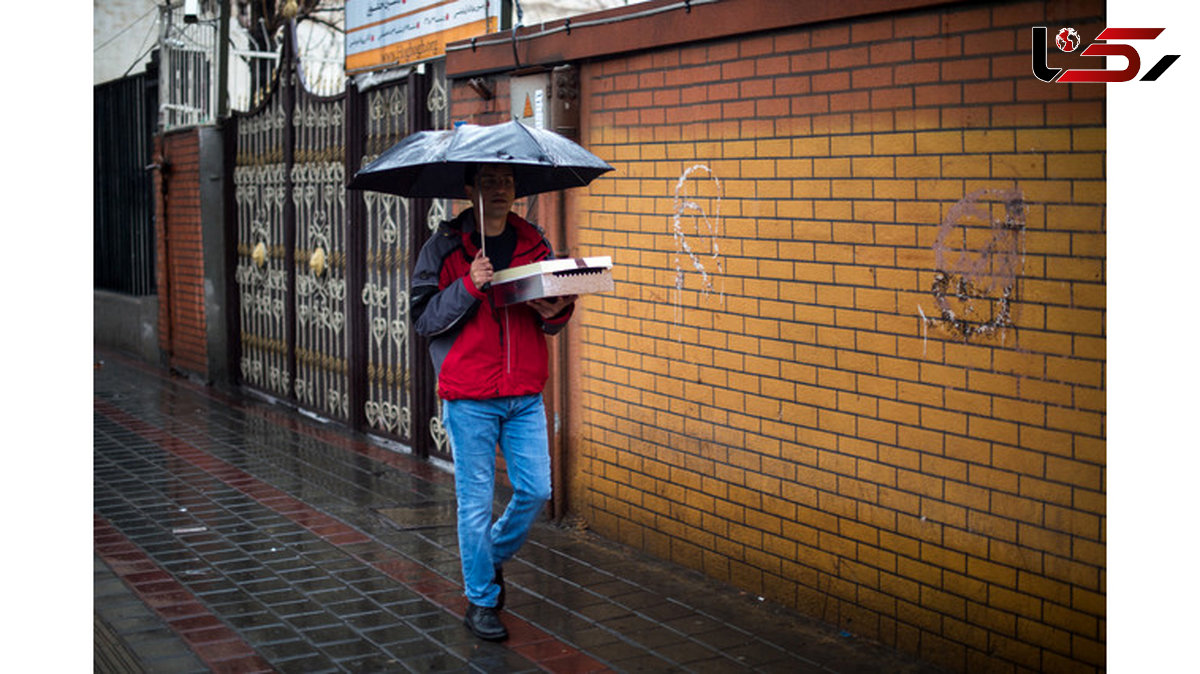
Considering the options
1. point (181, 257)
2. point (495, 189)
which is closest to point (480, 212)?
point (495, 189)

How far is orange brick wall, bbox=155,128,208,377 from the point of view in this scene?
44.9 feet

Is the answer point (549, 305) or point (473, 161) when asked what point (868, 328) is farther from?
point (473, 161)

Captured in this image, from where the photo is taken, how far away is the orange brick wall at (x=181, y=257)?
13.7 m

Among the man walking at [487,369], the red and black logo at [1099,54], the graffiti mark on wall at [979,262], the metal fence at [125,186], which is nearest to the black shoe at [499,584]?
the man walking at [487,369]

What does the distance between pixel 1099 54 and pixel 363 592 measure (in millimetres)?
4002

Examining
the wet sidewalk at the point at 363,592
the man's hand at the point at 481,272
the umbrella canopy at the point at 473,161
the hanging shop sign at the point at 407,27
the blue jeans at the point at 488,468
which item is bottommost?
the wet sidewalk at the point at 363,592

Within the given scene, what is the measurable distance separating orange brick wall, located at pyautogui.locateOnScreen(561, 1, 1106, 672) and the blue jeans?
3.62 feet

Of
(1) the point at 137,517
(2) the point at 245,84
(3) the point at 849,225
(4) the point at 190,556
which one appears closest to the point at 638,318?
(3) the point at 849,225

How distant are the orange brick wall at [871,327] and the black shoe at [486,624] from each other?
4.13 ft

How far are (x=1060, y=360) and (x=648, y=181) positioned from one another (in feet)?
9.01

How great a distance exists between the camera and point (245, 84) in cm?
1838

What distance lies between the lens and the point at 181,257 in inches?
559

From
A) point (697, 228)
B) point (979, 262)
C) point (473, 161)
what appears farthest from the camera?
point (697, 228)

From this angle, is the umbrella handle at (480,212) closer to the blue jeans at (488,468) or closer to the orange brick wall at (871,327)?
the blue jeans at (488,468)
